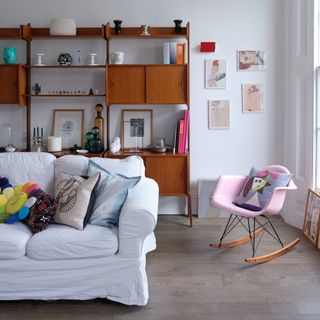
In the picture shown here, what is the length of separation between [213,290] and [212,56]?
2878 millimetres

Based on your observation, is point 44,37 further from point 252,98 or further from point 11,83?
point 252,98

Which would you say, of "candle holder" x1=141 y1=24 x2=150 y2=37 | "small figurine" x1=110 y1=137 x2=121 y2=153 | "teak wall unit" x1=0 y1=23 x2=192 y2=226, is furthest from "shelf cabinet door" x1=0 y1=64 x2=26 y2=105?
"candle holder" x1=141 y1=24 x2=150 y2=37

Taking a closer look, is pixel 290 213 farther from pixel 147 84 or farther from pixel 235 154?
pixel 147 84

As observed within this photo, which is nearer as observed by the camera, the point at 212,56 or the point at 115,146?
the point at 115,146

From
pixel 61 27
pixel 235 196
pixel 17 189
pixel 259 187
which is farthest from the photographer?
pixel 61 27

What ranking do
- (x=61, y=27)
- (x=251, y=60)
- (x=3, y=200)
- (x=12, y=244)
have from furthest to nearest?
(x=251, y=60) < (x=61, y=27) < (x=3, y=200) < (x=12, y=244)

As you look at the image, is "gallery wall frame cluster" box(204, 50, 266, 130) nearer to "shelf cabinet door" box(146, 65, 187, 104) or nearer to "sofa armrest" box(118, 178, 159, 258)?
"shelf cabinet door" box(146, 65, 187, 104)

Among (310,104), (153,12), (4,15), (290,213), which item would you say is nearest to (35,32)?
(4,15)

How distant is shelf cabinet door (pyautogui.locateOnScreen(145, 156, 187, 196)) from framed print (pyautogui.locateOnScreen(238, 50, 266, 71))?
4.27ft

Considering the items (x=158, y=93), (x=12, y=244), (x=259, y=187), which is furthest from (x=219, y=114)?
(x=12, y=244)

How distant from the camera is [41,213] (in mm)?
2994

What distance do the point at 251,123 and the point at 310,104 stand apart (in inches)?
35.7

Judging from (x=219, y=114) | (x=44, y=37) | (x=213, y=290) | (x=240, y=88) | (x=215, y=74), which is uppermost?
(x=44, y=37)

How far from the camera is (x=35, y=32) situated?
193 inches
